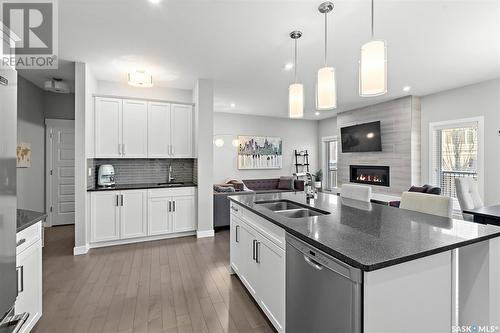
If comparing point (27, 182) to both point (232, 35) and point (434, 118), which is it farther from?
point (434, 118)

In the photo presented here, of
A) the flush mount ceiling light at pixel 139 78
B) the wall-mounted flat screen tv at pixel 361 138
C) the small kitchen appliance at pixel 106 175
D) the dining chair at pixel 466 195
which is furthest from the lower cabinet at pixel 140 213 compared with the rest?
the wall-mounted flat screen tv at pixel 361 138

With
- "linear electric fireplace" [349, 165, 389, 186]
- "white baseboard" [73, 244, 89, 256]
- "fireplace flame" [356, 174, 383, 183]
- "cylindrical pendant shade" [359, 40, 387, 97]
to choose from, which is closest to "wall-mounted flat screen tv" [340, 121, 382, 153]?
"linear electric fireplace" [349, 165, 389, 186]

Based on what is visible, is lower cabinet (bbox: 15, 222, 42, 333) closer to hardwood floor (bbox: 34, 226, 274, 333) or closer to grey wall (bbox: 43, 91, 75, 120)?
hardwood floor (bbox: 34, 226, 274, 333)

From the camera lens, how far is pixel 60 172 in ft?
15.4

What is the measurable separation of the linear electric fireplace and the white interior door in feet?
22.5

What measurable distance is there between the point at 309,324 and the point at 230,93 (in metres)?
4.51

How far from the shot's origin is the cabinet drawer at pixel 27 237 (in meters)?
1.53

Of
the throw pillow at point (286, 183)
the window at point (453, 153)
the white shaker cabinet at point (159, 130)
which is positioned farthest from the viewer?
the throw pillow at point (286, 183)

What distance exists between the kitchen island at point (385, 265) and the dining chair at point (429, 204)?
25 centimetres

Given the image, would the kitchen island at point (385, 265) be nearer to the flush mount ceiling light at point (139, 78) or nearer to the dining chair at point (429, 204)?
the dining chair at point (429, 204)

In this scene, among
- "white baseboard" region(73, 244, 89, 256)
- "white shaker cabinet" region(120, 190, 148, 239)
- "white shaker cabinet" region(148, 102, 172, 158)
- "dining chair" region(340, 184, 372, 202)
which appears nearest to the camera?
"dining chair" region(340, 184, 372, 202)

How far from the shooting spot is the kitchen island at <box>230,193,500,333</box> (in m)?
1.03

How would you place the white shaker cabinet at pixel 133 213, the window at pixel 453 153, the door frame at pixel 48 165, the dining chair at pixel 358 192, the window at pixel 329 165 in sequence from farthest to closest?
the window at pixel 329 165
the door frame at pixel 48 165
the window at pixel 453 153
the white shaker cabinet at pixel 133 213
the dining chair at pixel 358 192

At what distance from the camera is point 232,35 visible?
268 centimetres
